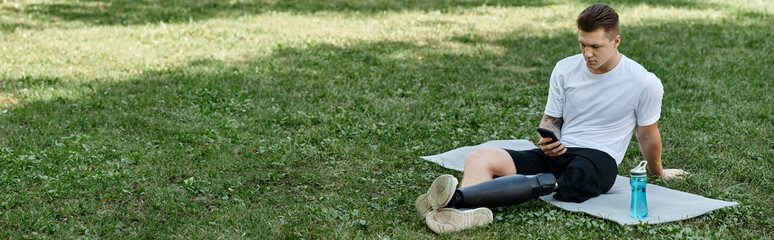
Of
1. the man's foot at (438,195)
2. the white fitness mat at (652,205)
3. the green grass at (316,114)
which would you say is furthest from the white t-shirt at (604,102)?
the man's foot at (438,195)

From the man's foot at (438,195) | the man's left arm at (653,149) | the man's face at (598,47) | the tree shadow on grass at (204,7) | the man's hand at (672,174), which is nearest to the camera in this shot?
the man's foot at (438,195)

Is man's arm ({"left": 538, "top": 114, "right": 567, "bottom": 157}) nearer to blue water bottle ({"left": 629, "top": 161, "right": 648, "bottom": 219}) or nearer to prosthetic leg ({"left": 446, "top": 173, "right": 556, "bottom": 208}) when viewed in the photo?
prosthetic leg ({"left": 446, "top": 173, "right": 556, "bottom": 208})

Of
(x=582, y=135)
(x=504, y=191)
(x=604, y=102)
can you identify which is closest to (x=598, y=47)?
(x=604, y=102)

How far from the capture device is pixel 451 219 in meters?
3.85

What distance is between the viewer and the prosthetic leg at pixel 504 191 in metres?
3.95

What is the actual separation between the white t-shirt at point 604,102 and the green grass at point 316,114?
547 mm

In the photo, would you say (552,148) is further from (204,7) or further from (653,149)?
(204,7)

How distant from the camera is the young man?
4.00 metres

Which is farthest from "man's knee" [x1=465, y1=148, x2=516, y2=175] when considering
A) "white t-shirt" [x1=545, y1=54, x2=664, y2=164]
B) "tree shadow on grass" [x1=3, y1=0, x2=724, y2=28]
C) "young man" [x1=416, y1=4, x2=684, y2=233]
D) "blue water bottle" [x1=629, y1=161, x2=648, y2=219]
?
"tree shadow on grass" [x1=3, y1=0, x2=724, y2=28]

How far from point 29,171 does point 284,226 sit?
81.6 inches

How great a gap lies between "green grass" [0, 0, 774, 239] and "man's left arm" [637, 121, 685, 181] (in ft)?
0.55

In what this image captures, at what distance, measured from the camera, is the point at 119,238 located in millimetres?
3879

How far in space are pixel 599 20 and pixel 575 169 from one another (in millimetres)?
869

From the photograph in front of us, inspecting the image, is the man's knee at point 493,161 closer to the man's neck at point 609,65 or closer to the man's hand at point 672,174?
the man's neck at point 609,65
